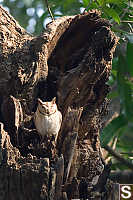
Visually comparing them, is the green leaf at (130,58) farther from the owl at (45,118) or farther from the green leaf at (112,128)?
the owl at (45,118)

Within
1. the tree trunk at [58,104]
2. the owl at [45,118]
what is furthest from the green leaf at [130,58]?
the owl at [45,118]

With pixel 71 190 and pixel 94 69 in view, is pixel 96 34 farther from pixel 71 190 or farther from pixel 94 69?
pixel 71 190

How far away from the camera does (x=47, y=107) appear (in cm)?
281

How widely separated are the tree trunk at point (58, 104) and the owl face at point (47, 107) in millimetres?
94

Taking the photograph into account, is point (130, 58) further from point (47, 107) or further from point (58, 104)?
point (47, 107)

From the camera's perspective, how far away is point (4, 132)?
2.67 m

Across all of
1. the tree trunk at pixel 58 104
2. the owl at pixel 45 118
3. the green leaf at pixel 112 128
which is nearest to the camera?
the tree trunk at pixel 58 104

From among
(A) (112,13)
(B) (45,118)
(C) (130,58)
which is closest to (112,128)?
(C) (130,58)

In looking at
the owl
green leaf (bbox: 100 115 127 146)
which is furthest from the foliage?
the owl

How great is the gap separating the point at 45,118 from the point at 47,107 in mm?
124

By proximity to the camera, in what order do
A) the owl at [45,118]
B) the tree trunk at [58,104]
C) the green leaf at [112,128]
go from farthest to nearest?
the green leaf at [112,128]
the owl at [45,118]
the tree trunk at [58,104]

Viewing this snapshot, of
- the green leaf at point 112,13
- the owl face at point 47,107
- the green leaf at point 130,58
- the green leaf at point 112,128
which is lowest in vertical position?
the green leaf at point 112,128

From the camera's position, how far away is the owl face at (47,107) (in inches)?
111

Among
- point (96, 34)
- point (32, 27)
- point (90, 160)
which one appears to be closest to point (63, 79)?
point (96, 34)
